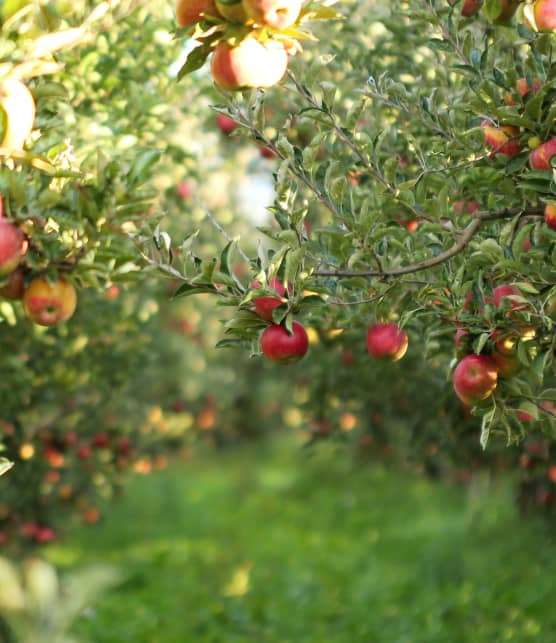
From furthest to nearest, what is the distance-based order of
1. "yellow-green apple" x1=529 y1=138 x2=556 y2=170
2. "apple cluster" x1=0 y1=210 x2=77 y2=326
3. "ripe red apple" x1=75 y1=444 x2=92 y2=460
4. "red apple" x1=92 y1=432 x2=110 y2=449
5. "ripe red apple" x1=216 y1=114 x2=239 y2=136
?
"red apple" x1=92 y1=432 x2=110 y2=449 < "ripe red apple" x1=75 y1=444 x2=92 y2=460 < "ripe red apple" x1=216 y1=114 x2=239 y2=136 < "yellow-green apple" x1=529 y1=138 x2=556 y2=170 < "apple cluster" x1=0 y1=210 x2=77 y2=326

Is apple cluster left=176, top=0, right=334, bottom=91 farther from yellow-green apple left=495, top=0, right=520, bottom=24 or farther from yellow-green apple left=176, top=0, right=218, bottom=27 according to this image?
yellow-green apple left=495, top=0, right=520, bottom=24

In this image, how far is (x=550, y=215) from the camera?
2572 millimetres

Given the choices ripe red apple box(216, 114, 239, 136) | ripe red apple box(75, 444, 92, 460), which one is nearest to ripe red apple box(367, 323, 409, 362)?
ripe red apple box(216, 114, 239, 136)

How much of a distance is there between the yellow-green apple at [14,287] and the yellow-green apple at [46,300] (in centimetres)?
2

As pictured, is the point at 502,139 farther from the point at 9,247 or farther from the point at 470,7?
the point at 9,247

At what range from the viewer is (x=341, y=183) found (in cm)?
278

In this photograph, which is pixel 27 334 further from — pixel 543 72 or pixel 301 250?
pixel 543 72

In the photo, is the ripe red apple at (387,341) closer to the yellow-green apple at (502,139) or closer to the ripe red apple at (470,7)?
the yellow-green apple at (502,139)

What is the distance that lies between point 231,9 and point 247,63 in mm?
145

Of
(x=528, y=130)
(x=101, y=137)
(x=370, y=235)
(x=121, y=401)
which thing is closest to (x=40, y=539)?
(x=121, y=401)

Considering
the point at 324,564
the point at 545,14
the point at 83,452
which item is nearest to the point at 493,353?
the point at 545,14

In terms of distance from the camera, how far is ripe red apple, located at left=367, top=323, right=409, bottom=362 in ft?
9.85

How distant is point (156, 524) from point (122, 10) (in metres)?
8.69

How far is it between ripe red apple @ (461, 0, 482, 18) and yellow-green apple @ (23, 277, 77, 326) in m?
1.72
